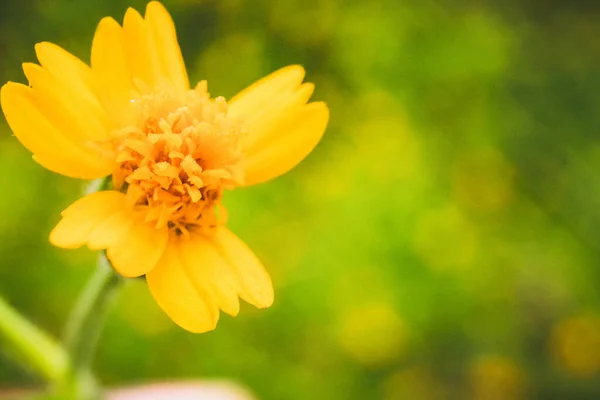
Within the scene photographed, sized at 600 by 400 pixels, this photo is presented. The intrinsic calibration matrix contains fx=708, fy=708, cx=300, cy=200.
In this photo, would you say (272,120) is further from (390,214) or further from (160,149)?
(390,214)

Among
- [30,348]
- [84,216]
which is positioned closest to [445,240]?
[30,348]

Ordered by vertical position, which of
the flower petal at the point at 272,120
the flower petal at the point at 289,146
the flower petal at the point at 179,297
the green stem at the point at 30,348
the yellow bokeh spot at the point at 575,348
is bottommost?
the flower petal at the point at 179,297

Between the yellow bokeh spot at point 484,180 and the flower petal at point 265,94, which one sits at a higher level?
the yellow bokeh spot at point 484,180

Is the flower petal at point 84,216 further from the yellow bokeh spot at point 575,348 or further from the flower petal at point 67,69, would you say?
the yellow bokeh spot at point 575,348

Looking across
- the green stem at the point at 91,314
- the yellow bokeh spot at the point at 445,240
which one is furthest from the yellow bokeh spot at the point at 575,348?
the green stem at the point at 91,314

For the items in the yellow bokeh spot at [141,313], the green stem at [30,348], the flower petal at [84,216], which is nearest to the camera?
the flower petal at [84,216]

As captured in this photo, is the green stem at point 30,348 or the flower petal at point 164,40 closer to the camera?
the flower petal at point 164,40
